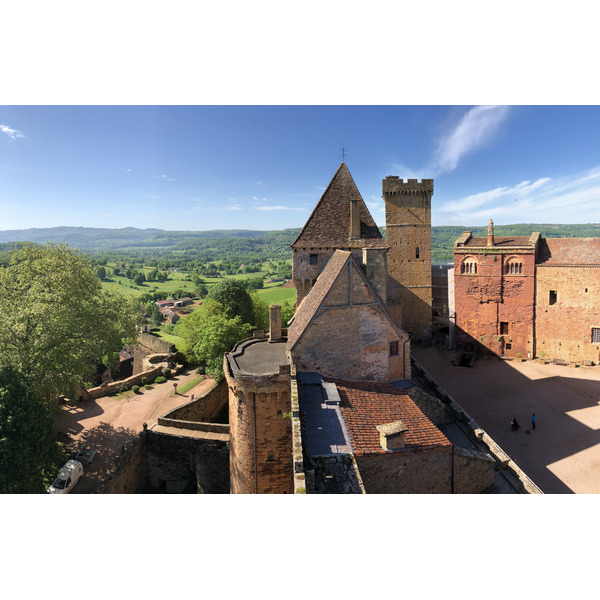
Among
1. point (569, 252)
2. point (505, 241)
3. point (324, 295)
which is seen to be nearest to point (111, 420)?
point (324, 295)

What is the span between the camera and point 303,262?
23000mm

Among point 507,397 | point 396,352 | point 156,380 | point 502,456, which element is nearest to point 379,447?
point 396,352

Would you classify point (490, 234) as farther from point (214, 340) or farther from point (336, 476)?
point (336, 476)

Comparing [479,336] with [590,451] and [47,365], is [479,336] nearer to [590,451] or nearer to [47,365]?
[590,451]

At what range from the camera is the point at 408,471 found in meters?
12.5

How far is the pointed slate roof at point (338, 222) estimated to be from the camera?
2242cm

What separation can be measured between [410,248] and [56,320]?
109 ft

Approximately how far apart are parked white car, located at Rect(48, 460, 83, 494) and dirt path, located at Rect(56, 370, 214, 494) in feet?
1.19

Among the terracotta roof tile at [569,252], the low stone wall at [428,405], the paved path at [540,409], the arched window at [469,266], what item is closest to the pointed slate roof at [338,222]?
the low stone wall at [428,405]

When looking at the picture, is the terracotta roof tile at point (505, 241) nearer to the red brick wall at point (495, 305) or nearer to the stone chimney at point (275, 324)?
the red brick wall at point (495, 305)

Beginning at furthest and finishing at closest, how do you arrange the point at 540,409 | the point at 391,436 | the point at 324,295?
1. the point at 540,409
2. the point at 324,295
3. the point at 391,436

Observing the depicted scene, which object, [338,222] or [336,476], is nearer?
[336,476]

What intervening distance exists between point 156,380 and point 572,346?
126 ft

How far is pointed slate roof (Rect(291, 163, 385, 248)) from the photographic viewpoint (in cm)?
2242
